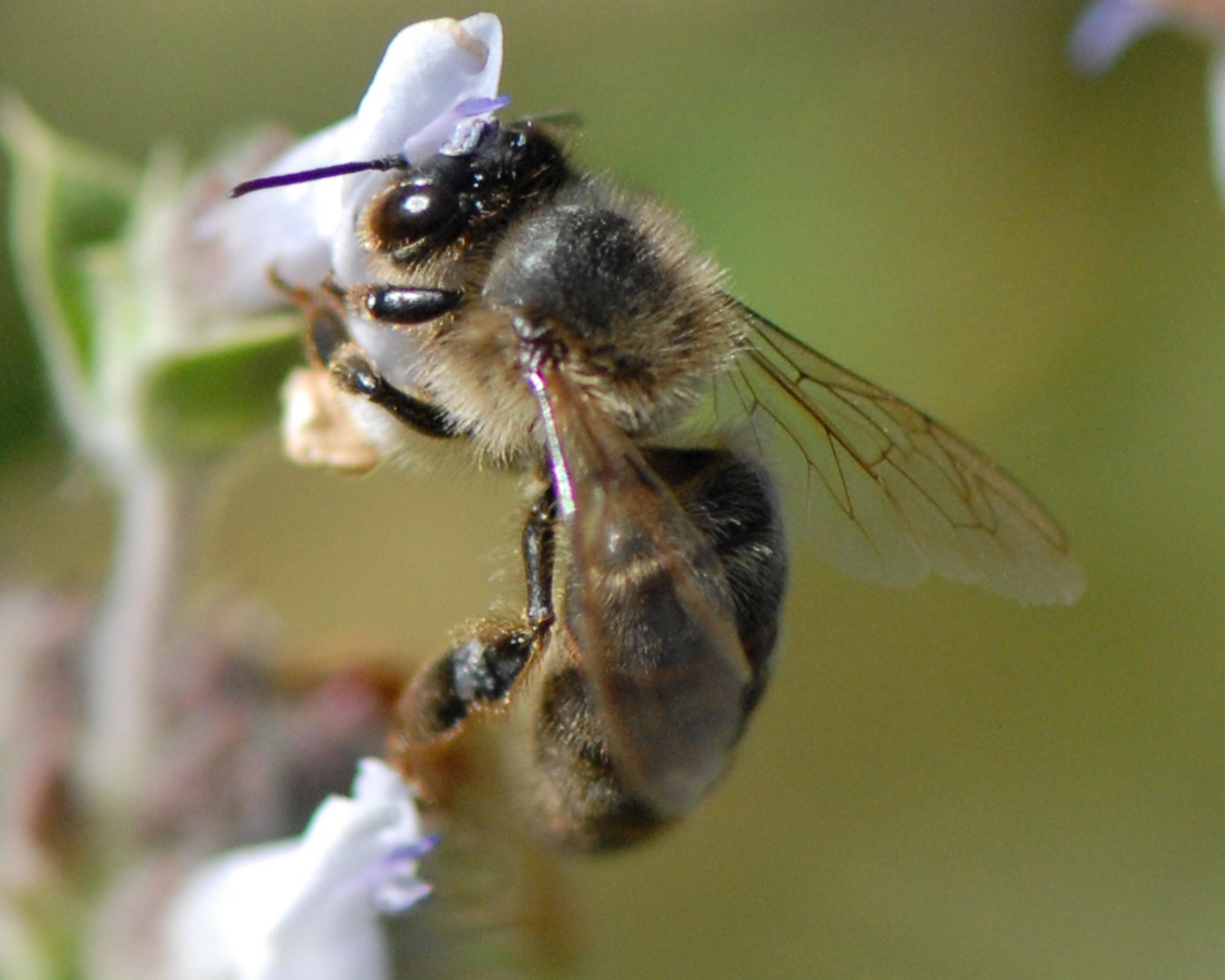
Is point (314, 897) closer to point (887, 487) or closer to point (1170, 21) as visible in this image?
point (887, 487)

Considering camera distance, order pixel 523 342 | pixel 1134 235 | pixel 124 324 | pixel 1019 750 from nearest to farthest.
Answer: pixel 523 342 → pixel 124 324 → pixel 1019 750 → pixel 1134 235

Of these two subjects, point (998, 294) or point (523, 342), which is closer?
point (523, 342)

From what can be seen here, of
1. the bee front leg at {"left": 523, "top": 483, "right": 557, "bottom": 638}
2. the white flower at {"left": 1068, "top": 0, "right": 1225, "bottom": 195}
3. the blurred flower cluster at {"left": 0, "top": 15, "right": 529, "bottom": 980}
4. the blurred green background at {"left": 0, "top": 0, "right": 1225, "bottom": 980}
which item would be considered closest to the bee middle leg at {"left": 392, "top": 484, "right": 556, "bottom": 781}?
the bee front leg at {"left": 523, "top": 483, "right": 557, "bottom": 638}

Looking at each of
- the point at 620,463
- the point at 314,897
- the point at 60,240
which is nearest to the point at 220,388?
the point at 60,240

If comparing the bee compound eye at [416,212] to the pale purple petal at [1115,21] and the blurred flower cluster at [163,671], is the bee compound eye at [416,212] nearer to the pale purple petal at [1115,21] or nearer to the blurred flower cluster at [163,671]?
the blurred flower cluster at [163,671]

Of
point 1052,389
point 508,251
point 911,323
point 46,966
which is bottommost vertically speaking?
point 46,966

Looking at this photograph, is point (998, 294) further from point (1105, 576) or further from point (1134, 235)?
point (1105, 576)

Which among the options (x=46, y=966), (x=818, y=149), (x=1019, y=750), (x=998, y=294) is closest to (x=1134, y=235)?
(x=998, y=294)
